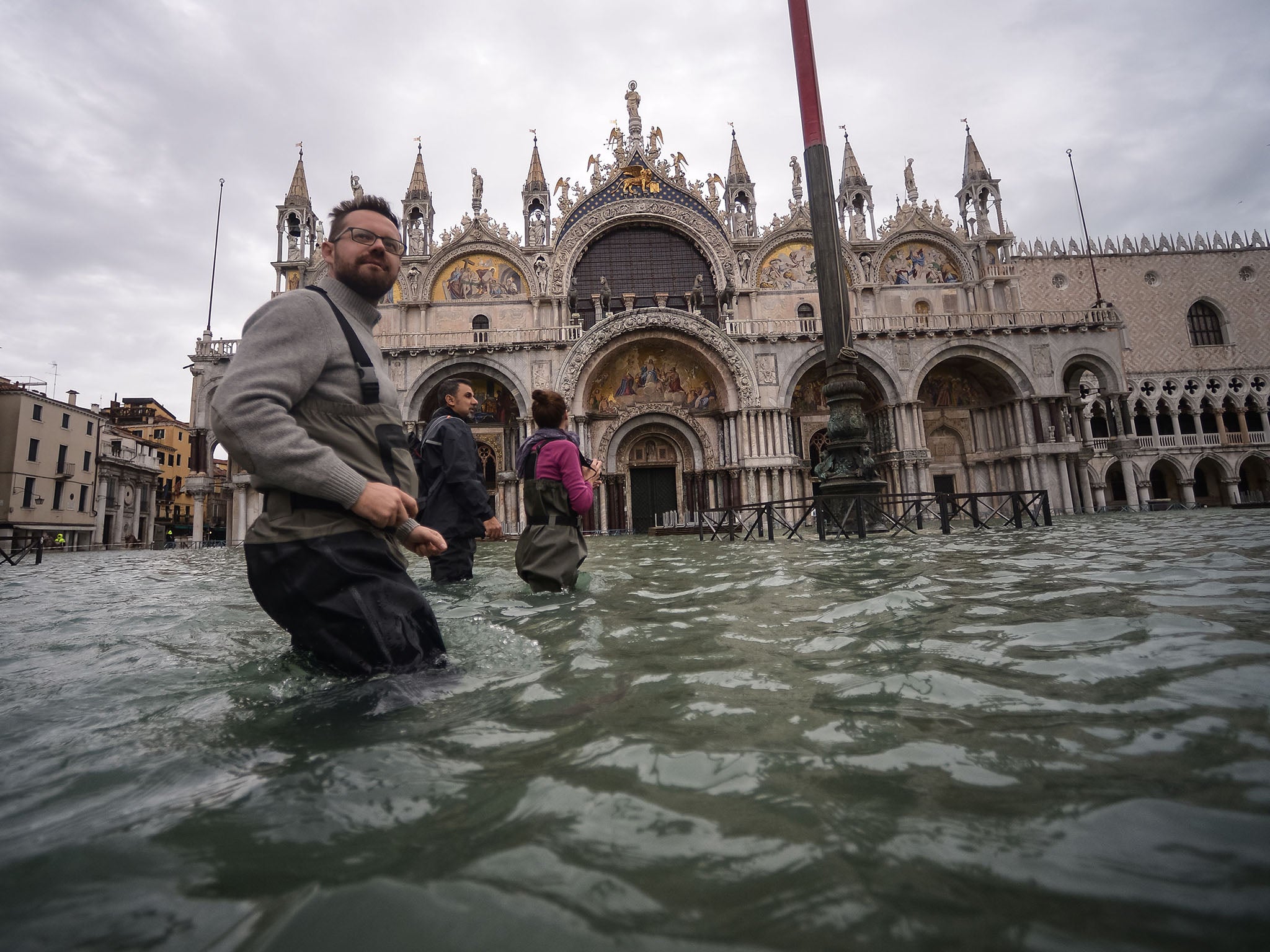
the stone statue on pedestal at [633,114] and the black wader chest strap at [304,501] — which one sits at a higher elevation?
the stone statue on pedestal at [633,114]

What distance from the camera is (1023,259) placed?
1256 inches

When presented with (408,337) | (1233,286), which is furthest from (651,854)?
(1233,286)

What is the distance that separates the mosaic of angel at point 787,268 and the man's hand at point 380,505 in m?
23.1

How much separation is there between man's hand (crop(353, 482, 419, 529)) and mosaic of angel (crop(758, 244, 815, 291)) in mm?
23115

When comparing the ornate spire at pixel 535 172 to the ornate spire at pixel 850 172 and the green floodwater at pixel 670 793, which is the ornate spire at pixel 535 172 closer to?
the ornate spire at pixel 850 172

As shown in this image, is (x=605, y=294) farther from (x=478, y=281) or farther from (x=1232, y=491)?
(x=1232, y=491)

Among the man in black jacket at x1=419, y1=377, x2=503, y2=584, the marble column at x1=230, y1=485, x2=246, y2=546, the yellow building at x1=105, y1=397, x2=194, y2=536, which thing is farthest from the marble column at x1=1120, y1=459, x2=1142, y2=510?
the yellow building at x1=105, y1=397, x2=194, y2=536

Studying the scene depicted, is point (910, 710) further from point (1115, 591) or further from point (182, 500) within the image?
point (182, 500)

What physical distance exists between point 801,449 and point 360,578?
71.6 feet

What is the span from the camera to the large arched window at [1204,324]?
31656mm

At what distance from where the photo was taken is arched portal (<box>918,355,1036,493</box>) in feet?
71.8

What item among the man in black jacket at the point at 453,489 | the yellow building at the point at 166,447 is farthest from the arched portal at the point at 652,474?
the yellow building at the point at 166,447

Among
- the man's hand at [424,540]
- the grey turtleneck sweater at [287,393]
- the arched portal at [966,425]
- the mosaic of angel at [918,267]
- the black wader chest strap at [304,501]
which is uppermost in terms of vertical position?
the mosaic of angel at [918,267]

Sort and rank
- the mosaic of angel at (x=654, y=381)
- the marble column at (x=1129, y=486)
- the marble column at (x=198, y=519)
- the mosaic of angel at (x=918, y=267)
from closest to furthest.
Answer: the mosaic of angel at (x=654, y=381)
the marble column at (x=1129, y=486)
the marble column at (x=198, y=519)
the mosaic of angel at (x=918, y=267)
